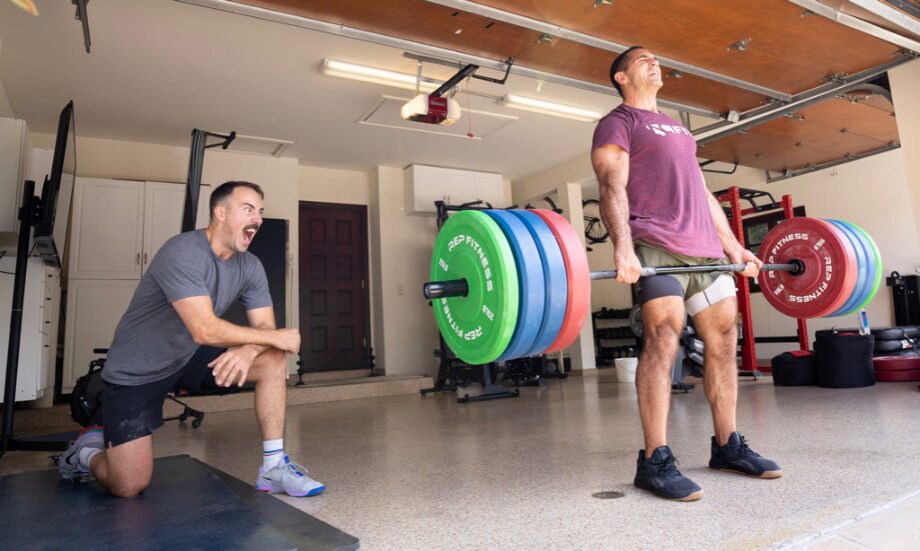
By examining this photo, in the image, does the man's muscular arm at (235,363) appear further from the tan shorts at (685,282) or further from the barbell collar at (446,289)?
the tan shorts at (685,282)

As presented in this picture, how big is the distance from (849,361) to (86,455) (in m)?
4.62

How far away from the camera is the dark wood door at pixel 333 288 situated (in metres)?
7.10

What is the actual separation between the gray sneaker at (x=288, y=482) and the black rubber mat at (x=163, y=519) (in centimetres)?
5

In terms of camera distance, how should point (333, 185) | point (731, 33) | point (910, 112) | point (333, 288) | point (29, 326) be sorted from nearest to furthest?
point (731, 33) → point (910, 112) → point (29, 326) → point (333, 288) → point (333, 185)

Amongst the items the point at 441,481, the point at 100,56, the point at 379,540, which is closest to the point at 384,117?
the point at 100,56

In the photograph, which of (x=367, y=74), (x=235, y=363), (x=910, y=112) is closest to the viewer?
(x=235, y=363)

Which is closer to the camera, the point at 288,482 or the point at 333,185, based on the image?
the point at 288,482

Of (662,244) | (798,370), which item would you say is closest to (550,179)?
(798,370)

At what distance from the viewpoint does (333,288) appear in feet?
24.0

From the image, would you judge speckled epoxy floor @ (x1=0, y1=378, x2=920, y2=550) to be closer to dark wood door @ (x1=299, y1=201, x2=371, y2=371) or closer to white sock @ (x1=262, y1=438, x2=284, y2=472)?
white sock @ (x1=262, y1=438, x2=284, y2=472)

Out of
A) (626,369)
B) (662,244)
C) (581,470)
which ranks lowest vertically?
(581,470)

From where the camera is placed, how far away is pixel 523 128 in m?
6.26

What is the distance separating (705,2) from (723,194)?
3297mm

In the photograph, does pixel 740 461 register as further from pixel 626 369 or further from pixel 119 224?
pixel 119 224
